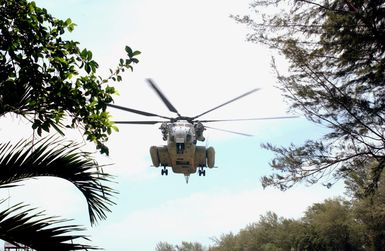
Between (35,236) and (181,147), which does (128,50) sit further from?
(181,147)

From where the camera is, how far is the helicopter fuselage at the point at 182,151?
2034 centimetres

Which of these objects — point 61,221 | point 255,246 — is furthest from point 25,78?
point 255,246

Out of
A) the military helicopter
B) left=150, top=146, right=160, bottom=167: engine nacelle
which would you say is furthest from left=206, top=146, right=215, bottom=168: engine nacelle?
left=150, top=146, right=160, bottom=167: engine nacelle

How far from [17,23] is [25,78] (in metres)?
0.71

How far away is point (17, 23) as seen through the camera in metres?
4.87

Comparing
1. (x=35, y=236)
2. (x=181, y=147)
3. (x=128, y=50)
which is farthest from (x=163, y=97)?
(x=35, y=236)

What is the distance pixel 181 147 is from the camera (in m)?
20.7

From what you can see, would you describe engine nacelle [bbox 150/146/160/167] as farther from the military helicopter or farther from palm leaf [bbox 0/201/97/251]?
palm leaf [bbox 0/201/97/251]

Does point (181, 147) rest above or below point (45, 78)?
above

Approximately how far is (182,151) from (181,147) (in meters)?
0.30

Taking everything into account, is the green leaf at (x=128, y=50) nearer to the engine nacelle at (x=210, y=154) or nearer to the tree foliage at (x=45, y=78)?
the tree foliage at (x=45, y=78)

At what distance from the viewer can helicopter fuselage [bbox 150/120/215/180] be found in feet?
66.7

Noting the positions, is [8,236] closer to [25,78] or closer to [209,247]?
[25,78]

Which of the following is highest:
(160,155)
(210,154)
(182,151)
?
(210,154)
